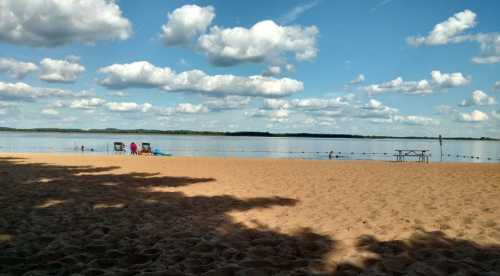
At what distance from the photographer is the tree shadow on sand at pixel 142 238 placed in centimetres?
504

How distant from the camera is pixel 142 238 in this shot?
643 cm

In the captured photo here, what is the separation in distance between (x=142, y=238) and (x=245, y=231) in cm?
185

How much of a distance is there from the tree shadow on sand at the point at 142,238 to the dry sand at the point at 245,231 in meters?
0.02

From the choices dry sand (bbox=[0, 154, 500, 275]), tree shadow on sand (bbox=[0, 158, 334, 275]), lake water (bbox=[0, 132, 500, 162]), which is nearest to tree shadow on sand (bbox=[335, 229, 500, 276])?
dry sand (bbox=[0, 154, 500, 275])

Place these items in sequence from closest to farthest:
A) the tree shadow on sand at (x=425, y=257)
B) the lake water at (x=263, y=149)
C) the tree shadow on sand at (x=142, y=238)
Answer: the tree shadow on sand at (x=425, y=257) < the tree shadow on sand at (x=142, y=238) < the lake water at (x=263, y=149)

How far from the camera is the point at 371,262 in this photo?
5.21 metres

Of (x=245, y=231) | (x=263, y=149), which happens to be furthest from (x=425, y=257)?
(x=263, y=149)

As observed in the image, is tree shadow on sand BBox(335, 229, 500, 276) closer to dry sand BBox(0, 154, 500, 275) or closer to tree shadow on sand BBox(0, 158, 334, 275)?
dry sand BBox(0, 154, 500, 275)

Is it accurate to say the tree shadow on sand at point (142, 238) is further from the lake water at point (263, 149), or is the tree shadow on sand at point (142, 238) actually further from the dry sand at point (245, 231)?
the lake water at point (263, 149)

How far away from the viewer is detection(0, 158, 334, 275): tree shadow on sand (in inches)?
199

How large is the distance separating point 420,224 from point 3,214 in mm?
8566

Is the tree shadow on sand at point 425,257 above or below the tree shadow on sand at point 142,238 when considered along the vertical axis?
below

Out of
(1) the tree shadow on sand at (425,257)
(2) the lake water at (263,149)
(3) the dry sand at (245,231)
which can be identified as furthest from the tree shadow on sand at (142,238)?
(2) the lake water at (263,149)

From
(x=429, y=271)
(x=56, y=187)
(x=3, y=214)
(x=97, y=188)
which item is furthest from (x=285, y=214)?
(x=56, y=187)
